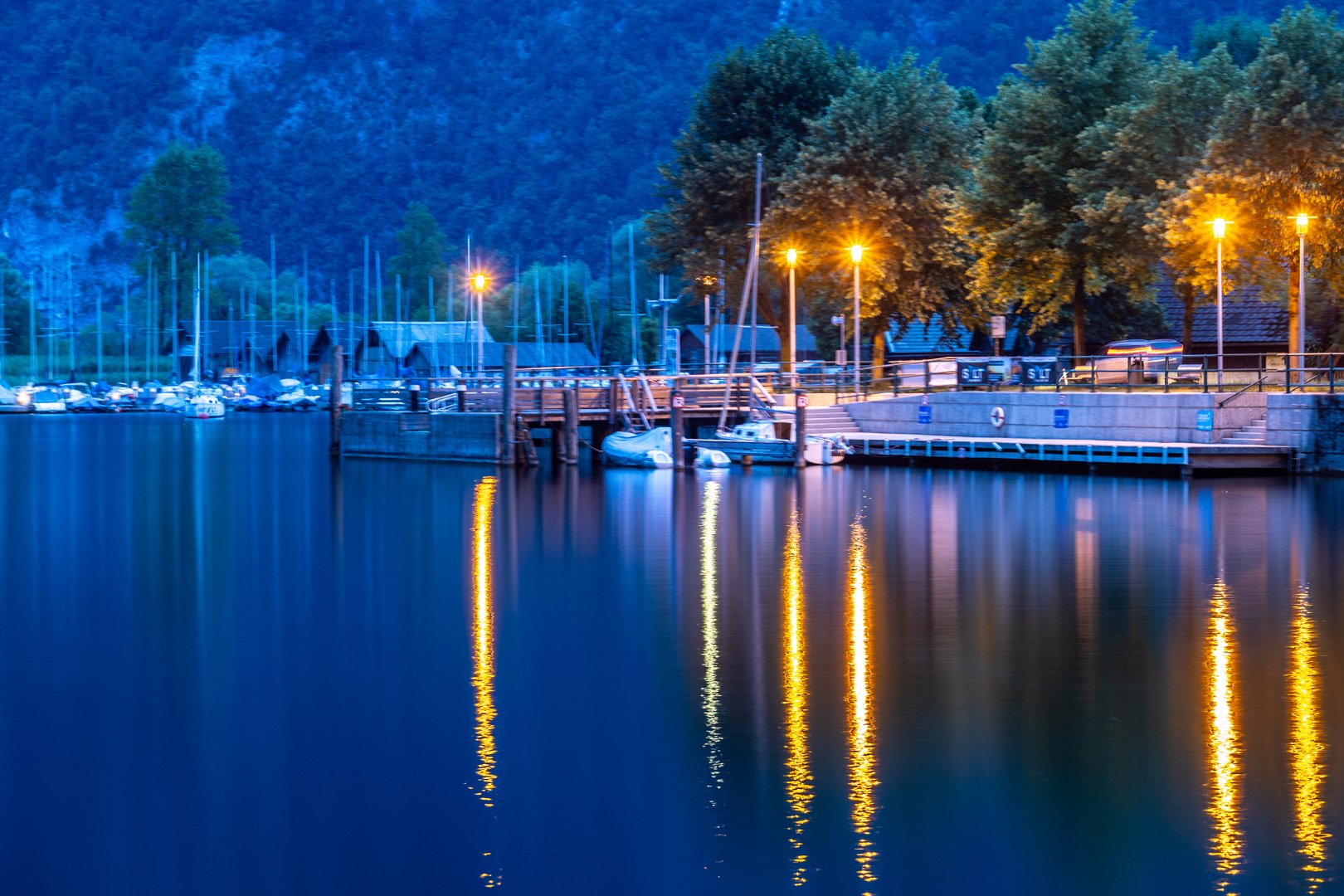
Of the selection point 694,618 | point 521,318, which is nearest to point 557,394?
point 694,618

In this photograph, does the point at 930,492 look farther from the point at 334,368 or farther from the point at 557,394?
the point at 334,368

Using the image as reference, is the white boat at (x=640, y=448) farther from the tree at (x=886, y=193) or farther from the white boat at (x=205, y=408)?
the white boat at (x=205, y=408)

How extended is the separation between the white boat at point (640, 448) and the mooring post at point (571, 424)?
126 centimetres

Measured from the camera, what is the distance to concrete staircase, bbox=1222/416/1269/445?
47.5 meters

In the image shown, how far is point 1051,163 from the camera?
200ft

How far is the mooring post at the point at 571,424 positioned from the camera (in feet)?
183

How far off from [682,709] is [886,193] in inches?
2080

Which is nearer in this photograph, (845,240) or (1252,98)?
(1252,98)

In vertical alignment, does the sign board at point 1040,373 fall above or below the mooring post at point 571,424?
above

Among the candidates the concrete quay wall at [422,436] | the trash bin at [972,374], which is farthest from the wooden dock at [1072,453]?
the concrete quay wall at [422,436]

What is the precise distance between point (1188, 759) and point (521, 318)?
125m

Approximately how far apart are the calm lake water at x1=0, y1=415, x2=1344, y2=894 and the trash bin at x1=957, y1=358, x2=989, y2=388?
19.7m

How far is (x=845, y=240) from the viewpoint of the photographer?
225 ft

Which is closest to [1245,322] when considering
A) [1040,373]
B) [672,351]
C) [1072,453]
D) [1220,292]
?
[1040,373]
